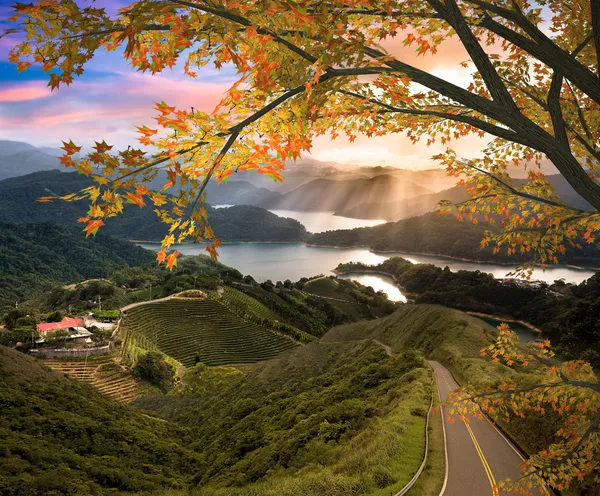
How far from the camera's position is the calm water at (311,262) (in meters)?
107

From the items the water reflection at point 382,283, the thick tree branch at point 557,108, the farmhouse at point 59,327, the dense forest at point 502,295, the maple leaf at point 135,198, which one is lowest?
the water reflection at point 382,283

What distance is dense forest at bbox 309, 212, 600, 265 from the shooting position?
120 metres

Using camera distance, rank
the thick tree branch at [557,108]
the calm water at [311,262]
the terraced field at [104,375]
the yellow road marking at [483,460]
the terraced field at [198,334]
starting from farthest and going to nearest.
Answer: the calm water at [311,262] → the terraced field at [198,334] → the terraced field at [104,375] → the yellow road marking at [483,460] → the thick tree branch at [557,108]

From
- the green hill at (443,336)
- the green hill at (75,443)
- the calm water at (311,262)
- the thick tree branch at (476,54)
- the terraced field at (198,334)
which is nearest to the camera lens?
the thick tree branch at (476,54)

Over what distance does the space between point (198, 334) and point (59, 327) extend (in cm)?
1657

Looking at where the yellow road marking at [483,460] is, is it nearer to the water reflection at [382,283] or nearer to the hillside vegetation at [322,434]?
the hillside vegetation at [322,434]

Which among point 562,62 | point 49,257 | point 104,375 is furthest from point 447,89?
point 49,257

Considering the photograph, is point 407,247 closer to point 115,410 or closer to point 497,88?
point 115,410

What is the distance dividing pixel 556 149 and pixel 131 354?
37699 mm

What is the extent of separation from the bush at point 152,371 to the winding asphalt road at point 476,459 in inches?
1091

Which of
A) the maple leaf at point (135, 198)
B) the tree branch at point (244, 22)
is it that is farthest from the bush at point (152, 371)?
the tree branch at point (244, 22)

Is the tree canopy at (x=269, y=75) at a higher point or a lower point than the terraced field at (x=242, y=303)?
higher

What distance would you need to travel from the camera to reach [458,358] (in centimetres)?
1847

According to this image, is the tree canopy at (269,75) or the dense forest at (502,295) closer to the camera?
the tree canopy at (269,75)
